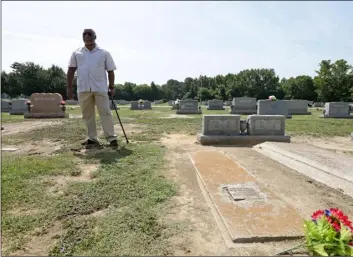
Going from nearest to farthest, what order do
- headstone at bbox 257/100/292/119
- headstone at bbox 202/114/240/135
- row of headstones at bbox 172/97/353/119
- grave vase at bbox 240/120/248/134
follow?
headstone at bbox 202/114/240/135 → grave vase at bbox 240/120/248/134 → headstone at bbox 257/100/292/119 → row of headstones at bbox 172/97/353/119

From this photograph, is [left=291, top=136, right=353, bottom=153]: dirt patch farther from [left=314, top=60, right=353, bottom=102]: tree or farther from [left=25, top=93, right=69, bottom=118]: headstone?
[left=314, top=60, right=353, bottom=102]: tree

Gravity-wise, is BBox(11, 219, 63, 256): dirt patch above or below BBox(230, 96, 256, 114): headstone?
below

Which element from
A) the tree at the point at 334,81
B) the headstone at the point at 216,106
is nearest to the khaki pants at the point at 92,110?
the headstone at the point at 216,106

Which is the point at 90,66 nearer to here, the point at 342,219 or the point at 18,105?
the point at 342,219

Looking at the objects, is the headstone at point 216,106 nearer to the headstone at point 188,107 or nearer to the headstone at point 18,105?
the headstone at point 188,107

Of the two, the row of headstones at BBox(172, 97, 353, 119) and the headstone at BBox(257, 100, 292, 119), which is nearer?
the headstone at BBox(257, 100, 292, 119)

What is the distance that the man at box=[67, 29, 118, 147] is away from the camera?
16.3 feet

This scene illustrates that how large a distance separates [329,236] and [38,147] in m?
5.20

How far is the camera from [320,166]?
3.97 meters

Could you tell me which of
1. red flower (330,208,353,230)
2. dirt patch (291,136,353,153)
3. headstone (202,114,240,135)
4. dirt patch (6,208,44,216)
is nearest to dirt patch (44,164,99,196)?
dirt patch (6,208,44,216)

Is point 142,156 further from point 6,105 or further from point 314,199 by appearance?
point 6,105

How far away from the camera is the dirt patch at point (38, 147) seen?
5.00m

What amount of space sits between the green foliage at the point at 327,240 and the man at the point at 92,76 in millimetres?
4073

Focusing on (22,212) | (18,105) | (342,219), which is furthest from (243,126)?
(18,105)
